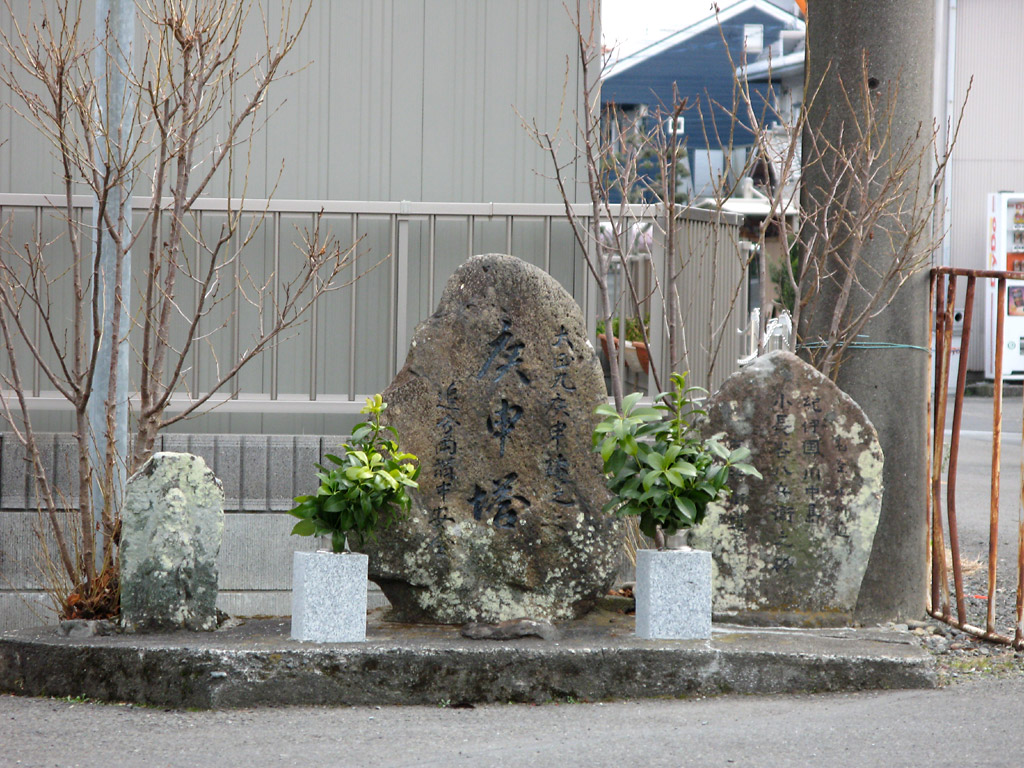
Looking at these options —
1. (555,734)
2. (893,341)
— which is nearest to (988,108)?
(893,341)

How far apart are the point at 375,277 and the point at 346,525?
2831mm

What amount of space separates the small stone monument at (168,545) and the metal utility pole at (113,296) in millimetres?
706

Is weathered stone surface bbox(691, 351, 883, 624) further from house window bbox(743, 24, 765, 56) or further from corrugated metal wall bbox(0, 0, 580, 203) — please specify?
house window bbox(743, 24, 765, 56)

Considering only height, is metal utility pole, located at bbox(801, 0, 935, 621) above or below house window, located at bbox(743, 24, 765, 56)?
below

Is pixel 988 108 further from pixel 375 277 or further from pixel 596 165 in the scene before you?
pixel 375 277

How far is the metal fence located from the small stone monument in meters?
1.89

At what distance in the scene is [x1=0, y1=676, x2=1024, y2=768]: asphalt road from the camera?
12.3 feet

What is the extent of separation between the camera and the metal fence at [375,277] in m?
6.64

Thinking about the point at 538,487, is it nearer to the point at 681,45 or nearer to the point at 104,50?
the point at 104,50

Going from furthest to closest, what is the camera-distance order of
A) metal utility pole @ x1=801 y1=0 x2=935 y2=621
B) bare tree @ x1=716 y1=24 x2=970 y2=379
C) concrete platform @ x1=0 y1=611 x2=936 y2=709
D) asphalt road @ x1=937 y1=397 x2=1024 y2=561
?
1. asphalt road @ x1=937 y1=397 x2=1024 y2=561
2. metal utility pole @ x1=801 y1=0 x2=935 y2=621
3. bare tree @ x1=716 y1=24 x2=970 y2=379
4. concrete platform @ x1=0 y1=611 x2=936 y2=709

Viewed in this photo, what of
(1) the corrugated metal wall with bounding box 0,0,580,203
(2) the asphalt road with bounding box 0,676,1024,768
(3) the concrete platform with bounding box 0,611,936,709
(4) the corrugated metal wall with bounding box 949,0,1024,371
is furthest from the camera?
(4) the corrugated metal wall with bounding box 949,0,1024,371

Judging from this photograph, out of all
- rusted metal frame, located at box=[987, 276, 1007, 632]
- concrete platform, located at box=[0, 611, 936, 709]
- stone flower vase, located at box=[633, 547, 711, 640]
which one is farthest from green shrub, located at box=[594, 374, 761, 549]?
rusted metal frame, located at box=[987, 276, 1007, 632]

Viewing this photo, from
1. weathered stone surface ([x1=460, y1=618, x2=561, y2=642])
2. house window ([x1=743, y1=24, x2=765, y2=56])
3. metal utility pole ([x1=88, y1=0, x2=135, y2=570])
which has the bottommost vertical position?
weathered stone surface ([x1=460, y1=618, x2=561, y2=642])

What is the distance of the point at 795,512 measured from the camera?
509 cm
